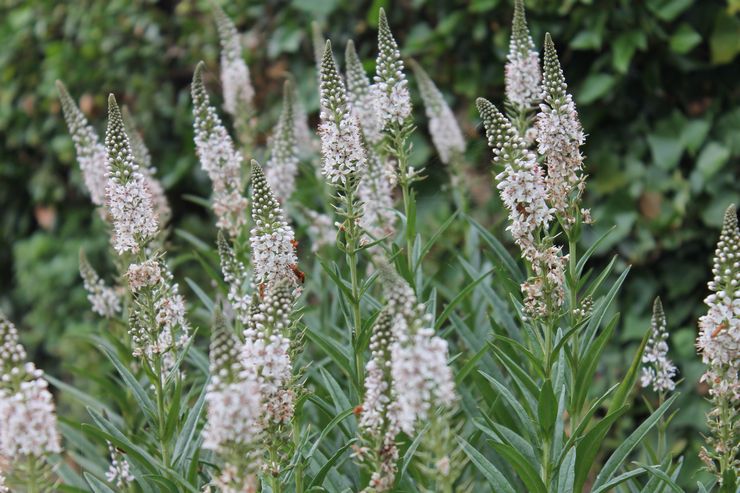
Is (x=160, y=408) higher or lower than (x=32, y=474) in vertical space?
lower

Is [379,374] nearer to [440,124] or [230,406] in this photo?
[230,406]

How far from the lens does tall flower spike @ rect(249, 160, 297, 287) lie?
125 inches

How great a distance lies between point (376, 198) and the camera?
4285 millimetres

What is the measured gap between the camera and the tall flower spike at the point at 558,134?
10.6ft

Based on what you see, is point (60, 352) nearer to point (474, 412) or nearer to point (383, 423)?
point (474, 412)

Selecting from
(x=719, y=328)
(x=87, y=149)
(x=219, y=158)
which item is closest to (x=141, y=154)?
(x=87, y=149)

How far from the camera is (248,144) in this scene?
547 centimetres

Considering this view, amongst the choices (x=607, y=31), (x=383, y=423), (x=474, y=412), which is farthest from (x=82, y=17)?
(x=383, y=423)

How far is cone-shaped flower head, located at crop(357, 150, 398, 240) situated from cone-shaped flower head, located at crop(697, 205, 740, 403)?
163cm

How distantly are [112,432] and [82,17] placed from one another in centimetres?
641

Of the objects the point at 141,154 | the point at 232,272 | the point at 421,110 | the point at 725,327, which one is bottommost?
the point at 421,110

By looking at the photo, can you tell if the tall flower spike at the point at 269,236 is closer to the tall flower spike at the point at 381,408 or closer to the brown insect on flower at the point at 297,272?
the brown insect on flower at the point at 297,272

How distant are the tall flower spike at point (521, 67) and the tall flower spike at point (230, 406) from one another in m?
2.06

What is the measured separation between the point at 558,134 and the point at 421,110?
4.39 meters
